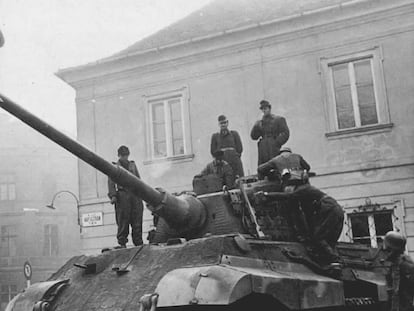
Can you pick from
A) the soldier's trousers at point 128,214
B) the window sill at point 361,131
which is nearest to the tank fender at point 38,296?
the soldier's trousers at point 128,214

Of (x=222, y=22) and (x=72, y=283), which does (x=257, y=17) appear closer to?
(x=222, y=22)

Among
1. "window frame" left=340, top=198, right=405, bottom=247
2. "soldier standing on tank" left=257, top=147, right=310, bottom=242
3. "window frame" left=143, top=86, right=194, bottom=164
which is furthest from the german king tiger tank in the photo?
"window frame" left=143, top=86, right=194, bottom=164

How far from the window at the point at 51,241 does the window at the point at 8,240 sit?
1.82m

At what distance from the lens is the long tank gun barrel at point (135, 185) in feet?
23.9

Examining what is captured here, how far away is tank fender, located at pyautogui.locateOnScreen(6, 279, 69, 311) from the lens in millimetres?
7902

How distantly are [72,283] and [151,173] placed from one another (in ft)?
33.5

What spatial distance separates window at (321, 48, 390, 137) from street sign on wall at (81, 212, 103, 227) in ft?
22.5

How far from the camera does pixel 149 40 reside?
21.0 meters

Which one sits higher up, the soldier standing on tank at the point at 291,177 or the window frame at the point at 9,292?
the soldier standing on tank at the point at 291,177

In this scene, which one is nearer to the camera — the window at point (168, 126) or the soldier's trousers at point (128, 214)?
the soldier's trousers at point (128, 214)

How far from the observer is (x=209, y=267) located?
680cm

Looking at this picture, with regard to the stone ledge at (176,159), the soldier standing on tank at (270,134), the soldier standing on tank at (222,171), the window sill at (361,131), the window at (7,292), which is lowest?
the window at (7,292)

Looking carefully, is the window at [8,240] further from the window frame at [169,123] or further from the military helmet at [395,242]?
the military helmet at [395,242]

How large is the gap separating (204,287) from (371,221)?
10153 mm
